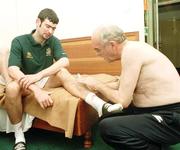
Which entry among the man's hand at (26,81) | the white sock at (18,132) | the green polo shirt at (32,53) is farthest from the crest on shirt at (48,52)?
the white sock at (18,132)

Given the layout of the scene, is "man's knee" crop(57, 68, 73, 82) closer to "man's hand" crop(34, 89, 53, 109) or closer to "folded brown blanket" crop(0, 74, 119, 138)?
"folded brown blanket" crop(0, 74, 119, 138)

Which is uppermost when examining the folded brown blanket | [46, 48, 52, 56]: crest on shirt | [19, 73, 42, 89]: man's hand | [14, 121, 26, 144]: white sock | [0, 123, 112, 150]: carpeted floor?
[46, 48, 52, 56]: crest on shirt

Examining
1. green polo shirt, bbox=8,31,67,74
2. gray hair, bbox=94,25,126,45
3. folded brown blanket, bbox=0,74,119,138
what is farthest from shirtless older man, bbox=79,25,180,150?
green polo shirt, bbox=8,31,67,74

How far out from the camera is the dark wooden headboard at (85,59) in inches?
108

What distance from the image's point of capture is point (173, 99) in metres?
1.42

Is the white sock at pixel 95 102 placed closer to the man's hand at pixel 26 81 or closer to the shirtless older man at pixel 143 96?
the shirtless older man at pixel 143 96

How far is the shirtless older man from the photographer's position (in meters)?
1.38

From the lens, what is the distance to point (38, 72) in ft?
6.74

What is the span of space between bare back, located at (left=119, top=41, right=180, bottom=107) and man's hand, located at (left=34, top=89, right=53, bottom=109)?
56 cm

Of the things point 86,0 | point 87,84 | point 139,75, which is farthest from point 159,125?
point 86,0

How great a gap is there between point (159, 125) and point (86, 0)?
6.18 ft

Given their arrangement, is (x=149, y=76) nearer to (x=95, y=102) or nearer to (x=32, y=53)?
(x=95, y=102)

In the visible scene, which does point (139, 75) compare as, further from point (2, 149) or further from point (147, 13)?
point (147, 13)

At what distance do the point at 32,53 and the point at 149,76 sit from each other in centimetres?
104
